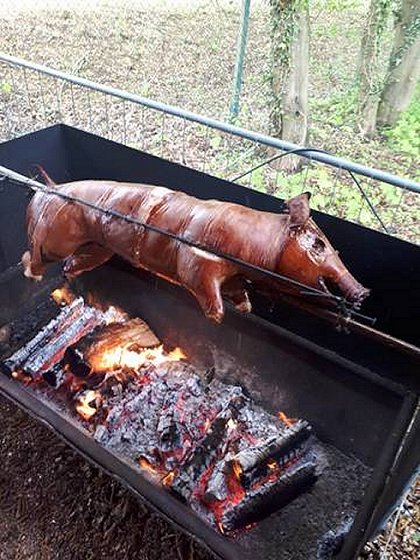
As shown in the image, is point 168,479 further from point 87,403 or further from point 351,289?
point 351,289

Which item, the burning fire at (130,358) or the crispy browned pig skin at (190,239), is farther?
the burning fire at (130,358)

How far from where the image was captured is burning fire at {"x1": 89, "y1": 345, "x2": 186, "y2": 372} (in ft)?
9.27

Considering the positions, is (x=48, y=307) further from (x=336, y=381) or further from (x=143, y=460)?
(x=336, y=381)

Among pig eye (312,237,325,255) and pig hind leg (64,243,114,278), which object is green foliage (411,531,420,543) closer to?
pig eye (312,237,325,255)

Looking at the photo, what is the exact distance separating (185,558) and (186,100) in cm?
577

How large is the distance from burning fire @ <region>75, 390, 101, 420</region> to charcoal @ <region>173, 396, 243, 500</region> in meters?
0.61

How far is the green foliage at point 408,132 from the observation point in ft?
19.4

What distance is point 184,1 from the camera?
32.2ft

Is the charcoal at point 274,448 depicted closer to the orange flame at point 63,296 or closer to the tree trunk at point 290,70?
the orange flame at point 63,296

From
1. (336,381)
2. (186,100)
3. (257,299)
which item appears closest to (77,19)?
(186,100)

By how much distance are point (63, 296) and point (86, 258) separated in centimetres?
73

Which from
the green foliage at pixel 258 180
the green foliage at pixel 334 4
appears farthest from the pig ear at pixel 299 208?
the green foliage at pixel 334 4

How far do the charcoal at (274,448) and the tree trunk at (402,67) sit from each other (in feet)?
16.3

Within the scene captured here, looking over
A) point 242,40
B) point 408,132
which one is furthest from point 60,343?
point 408,132
